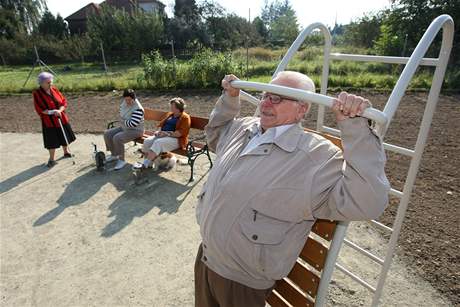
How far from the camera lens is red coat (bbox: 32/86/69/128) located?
17.1 feet

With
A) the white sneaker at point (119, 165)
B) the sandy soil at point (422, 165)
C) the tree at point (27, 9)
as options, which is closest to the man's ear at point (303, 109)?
the sandy soil at point (422, 165)

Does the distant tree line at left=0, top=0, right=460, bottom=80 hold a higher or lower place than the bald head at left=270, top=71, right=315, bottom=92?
higher

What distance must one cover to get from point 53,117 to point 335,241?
5.33 meters

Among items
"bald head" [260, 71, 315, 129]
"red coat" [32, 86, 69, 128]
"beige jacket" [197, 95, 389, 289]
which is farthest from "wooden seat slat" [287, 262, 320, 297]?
"red coat" [32, 86, 69, 128]

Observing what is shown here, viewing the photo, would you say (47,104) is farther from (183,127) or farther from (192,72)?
(192,72)

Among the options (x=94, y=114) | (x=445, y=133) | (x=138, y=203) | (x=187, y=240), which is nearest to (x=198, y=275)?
(x=187, y=240)

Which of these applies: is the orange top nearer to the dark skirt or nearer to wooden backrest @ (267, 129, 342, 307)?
the dark skirt

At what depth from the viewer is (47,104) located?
17.3 feet

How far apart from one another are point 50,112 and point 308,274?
5.04 meters

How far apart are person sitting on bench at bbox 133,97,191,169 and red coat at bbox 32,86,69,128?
1838 mm

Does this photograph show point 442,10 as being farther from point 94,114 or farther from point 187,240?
point 187,240

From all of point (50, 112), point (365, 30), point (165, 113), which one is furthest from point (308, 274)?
point (365, 30)

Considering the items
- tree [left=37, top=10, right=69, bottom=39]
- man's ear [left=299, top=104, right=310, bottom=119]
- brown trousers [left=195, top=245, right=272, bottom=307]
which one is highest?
tree [left=37, top=10, right=69, bottom=39]

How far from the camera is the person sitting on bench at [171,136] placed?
185 inches
